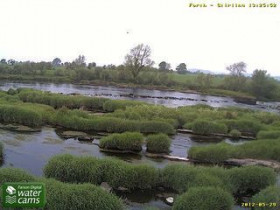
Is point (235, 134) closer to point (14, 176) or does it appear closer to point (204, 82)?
point (14, 176)

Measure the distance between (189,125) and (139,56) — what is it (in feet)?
290

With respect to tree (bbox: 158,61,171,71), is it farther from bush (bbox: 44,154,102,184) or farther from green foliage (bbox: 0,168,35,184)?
green foliage (bbox: 0,168,35,184)

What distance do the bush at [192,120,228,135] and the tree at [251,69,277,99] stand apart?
240ft

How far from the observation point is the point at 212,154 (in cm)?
2086

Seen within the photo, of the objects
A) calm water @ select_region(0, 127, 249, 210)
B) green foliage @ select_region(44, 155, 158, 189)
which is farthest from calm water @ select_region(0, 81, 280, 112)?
green foliage @ select_region(44, 155, 158, 189)

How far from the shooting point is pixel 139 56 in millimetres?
117625

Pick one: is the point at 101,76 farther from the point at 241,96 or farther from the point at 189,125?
the point at 189,125

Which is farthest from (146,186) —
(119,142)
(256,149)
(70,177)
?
(256,149)

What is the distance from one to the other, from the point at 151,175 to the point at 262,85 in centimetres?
9248

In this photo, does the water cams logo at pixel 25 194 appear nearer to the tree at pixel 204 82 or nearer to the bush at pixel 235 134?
the bush at pixel 235 134

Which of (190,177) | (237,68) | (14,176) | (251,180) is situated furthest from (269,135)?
(237,68)

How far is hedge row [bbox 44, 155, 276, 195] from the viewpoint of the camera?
48.4 feet

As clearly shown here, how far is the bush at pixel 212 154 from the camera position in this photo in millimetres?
20781

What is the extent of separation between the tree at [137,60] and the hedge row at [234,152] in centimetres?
9182
